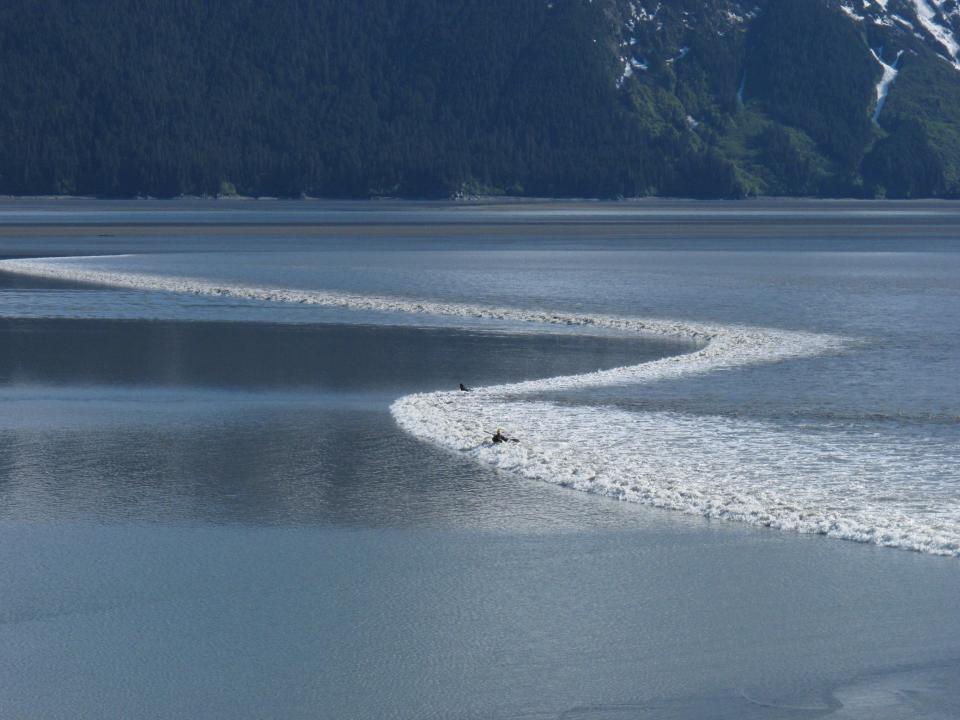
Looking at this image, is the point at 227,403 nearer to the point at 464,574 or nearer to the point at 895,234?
the point at 464,574

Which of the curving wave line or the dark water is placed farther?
the curving wave line

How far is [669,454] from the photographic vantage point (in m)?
23.2

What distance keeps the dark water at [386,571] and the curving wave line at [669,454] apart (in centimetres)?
72

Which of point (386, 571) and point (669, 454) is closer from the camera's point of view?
point (386, 571)

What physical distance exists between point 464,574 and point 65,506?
6392 mm

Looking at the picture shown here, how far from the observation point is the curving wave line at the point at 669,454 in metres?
18.8

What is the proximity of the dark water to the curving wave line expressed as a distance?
720 mm

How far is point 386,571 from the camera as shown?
1661cm

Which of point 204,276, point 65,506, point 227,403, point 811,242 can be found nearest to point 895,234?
point 811,242

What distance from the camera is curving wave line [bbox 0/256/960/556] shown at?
61.8 feet

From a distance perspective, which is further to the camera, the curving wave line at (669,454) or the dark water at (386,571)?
the curving wave line at (669,454)

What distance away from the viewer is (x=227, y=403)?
2888 cm

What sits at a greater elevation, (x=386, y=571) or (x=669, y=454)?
(x=669, y=454)

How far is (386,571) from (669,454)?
7882 mm
